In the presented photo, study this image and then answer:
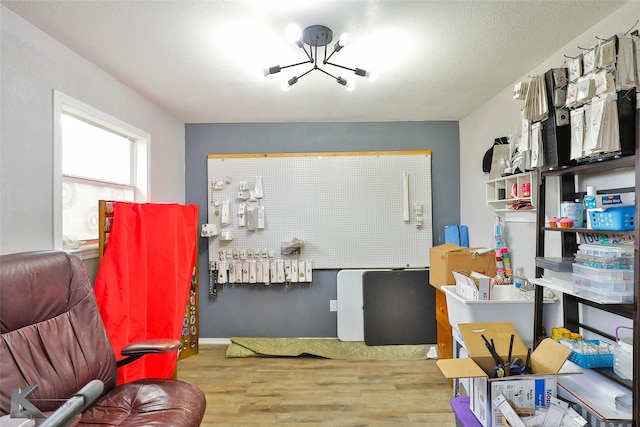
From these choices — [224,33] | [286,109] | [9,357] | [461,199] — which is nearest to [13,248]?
[9,357]

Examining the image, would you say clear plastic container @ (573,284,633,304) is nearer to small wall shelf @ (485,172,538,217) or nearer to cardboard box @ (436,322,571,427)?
cardboard box @ (436,322,571,427)

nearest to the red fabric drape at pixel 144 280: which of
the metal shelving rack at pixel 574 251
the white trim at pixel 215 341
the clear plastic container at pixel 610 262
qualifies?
the white trim at pixel 215 341

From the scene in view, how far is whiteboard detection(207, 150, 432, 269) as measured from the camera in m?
3.41

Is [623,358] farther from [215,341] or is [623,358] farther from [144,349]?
[215,341]

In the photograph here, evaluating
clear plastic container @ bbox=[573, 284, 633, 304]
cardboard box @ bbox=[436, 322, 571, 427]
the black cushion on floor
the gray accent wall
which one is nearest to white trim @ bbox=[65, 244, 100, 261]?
the gray accent wall

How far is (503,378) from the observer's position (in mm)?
1283

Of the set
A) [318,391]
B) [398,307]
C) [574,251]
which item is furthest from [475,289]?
[318,391]

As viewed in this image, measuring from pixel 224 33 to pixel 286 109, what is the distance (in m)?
1.29

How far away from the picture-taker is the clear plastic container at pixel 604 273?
53.0 inches

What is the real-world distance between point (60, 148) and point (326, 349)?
9.05ft

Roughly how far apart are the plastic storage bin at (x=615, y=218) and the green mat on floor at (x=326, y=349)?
6.87 ft

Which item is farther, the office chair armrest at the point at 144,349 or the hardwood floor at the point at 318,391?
the hardwood floor at the point at 318,391

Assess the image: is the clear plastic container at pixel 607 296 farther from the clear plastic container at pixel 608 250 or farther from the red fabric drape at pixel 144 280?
the red fabric drape at pixel 144 280

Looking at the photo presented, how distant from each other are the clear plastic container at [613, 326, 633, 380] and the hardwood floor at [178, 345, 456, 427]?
1.08 metres
